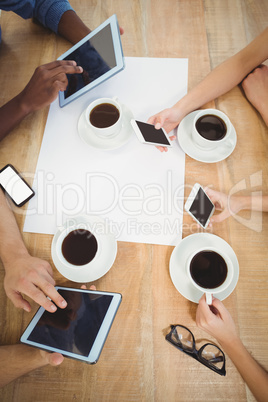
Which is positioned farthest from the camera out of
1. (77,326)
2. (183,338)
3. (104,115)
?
(104,115)

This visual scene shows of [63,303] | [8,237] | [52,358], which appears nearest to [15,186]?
[8,237]

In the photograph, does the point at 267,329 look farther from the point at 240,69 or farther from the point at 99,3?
the point at 99,3

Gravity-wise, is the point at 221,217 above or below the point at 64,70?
below

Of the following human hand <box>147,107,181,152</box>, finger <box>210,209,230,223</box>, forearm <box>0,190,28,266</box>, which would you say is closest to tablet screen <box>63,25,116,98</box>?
human hand <box>147,107,181,152</box>

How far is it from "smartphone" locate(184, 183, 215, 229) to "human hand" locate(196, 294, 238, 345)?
0.22 m

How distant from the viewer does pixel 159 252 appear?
2.68ft

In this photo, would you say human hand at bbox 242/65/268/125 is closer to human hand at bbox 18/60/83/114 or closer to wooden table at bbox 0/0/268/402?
wooden table at bbox 0/0/268/402

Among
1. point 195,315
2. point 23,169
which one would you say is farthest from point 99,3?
point 195,315

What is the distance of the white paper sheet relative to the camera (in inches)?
33.4

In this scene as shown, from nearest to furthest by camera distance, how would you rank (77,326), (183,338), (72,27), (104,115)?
(77,326), (183,338), (104,115), (72,27)

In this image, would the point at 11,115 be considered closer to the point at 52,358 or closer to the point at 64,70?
the point at 64,70

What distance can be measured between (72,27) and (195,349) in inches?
45.8

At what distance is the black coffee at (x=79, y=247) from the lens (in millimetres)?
755

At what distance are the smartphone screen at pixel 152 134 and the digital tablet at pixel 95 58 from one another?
0.19 meters
